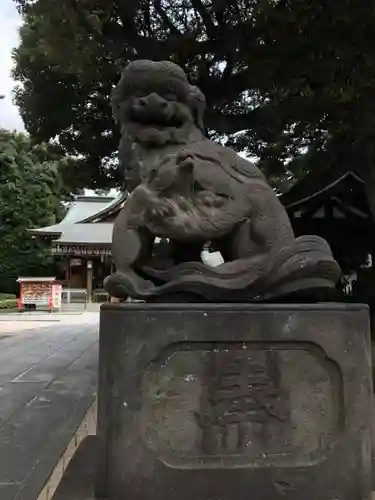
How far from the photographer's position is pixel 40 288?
24766 mm

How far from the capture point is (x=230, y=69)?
295 inches

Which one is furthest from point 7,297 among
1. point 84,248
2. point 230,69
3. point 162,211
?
point 162,211

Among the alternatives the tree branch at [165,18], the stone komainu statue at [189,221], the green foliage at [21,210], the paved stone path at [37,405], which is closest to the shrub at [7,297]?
the green foliage at [21,210]

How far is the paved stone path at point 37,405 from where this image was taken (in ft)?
10.2

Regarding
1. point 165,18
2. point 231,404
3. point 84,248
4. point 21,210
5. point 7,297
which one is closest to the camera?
point 231,404

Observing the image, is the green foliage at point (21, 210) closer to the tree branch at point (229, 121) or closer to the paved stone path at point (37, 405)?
the paved stone path at point (37, 405)

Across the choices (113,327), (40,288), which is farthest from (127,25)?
(40,288)

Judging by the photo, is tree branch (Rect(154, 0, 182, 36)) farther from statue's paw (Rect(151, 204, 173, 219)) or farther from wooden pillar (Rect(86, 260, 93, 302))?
wooden pillar (Rect(86, 260, 93, 302))

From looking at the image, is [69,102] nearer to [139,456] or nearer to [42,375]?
[42,375]

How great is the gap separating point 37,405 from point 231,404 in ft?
10.2

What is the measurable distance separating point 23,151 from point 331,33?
90.6ft

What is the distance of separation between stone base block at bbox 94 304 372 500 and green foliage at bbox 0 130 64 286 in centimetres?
2674

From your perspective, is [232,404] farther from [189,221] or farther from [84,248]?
[84,248]

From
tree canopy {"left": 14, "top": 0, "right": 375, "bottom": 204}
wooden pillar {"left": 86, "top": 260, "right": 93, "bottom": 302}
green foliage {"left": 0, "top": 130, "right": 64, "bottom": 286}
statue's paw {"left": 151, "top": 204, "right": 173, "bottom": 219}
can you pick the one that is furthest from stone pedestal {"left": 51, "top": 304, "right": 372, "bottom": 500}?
green foliage {"left": 0, "top": 130, "right": 64, "bottom": 286}
